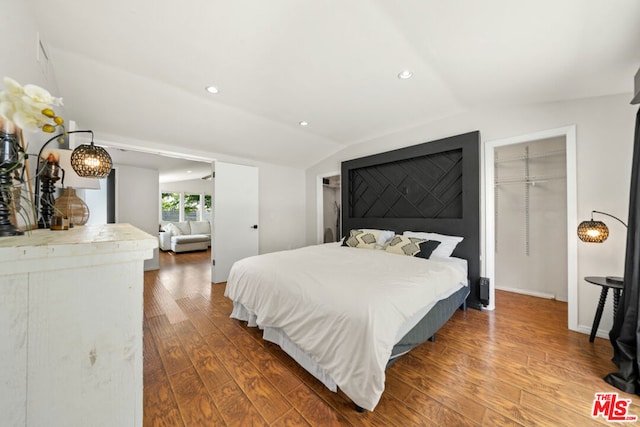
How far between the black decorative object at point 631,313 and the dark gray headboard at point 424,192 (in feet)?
3.87

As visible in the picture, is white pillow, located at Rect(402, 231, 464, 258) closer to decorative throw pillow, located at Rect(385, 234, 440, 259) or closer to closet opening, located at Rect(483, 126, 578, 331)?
decorative throw pillow, located at Rect(385, 234, 440, 259)

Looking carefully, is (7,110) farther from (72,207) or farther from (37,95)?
(72,207)

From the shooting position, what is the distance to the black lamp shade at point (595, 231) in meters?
1.96

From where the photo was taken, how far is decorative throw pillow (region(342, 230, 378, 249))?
3357 millimetres

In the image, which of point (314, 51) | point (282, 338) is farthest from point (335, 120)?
point (282, 338)

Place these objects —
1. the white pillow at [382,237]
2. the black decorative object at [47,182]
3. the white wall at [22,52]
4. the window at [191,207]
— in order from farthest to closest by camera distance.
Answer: the window at [191,207]
the white pillow at [382,237]
the black decorative object at [47,182]
the white wall at [22,52]

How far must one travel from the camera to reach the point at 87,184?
5.68 feet

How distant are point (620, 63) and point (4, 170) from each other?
3.57 metres

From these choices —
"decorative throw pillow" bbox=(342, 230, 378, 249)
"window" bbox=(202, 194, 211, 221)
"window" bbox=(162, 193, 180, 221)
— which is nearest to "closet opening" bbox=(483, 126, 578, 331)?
"decorative throw pillow" bbox=(342, 230, 378, 249)

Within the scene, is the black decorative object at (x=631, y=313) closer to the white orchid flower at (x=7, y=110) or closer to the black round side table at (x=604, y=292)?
the black round side table at (x=604, y=292)

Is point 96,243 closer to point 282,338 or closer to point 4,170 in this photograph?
point 4,170

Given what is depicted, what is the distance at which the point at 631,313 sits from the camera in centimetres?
162

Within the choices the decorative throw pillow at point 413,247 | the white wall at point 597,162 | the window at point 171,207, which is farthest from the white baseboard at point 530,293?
the window at point 171,207

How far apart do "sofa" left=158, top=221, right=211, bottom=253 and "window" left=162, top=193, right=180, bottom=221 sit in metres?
1.16
